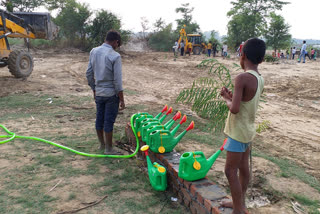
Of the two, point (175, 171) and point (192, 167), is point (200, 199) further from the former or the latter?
point (175, 171)

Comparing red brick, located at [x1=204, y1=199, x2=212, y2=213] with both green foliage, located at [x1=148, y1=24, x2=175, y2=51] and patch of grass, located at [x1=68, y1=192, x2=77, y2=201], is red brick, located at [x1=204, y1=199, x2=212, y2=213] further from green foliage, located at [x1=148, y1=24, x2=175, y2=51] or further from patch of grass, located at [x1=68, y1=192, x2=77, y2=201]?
green foliage, located at [x1=148, y1=24, x2=175, y2=51]

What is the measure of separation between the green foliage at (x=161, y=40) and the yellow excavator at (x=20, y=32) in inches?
944

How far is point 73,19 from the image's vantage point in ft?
79.9

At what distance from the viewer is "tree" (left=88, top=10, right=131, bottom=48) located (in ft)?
75.2

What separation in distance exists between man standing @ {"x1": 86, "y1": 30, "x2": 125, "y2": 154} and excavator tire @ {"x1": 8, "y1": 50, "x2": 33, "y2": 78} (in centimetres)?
698

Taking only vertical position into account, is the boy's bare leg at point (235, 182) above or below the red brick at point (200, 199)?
above

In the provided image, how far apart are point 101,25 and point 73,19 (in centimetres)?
333

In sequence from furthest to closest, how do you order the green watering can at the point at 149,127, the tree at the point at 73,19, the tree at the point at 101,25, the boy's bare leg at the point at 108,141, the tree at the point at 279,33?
the tree at the point at 279,33 → the tree at the point at 73,19 → the tree at the point at 101,25 → the boy's bare leg at the point at 108,141 → the green watering can at the point at 149,127

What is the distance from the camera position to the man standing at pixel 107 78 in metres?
3.46

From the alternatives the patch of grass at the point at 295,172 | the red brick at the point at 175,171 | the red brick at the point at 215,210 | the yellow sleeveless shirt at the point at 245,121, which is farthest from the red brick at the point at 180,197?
the patch of grass at the point at 295,172

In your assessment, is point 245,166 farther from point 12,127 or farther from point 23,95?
point 23,95

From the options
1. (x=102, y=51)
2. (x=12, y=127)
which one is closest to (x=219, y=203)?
(x=102, y=51)

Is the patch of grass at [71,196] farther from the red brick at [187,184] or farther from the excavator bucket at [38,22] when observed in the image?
the excavator bucket at [38,22]

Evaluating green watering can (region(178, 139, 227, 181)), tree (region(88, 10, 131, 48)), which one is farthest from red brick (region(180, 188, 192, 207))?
tree (region(88, 10, 131, 48))
